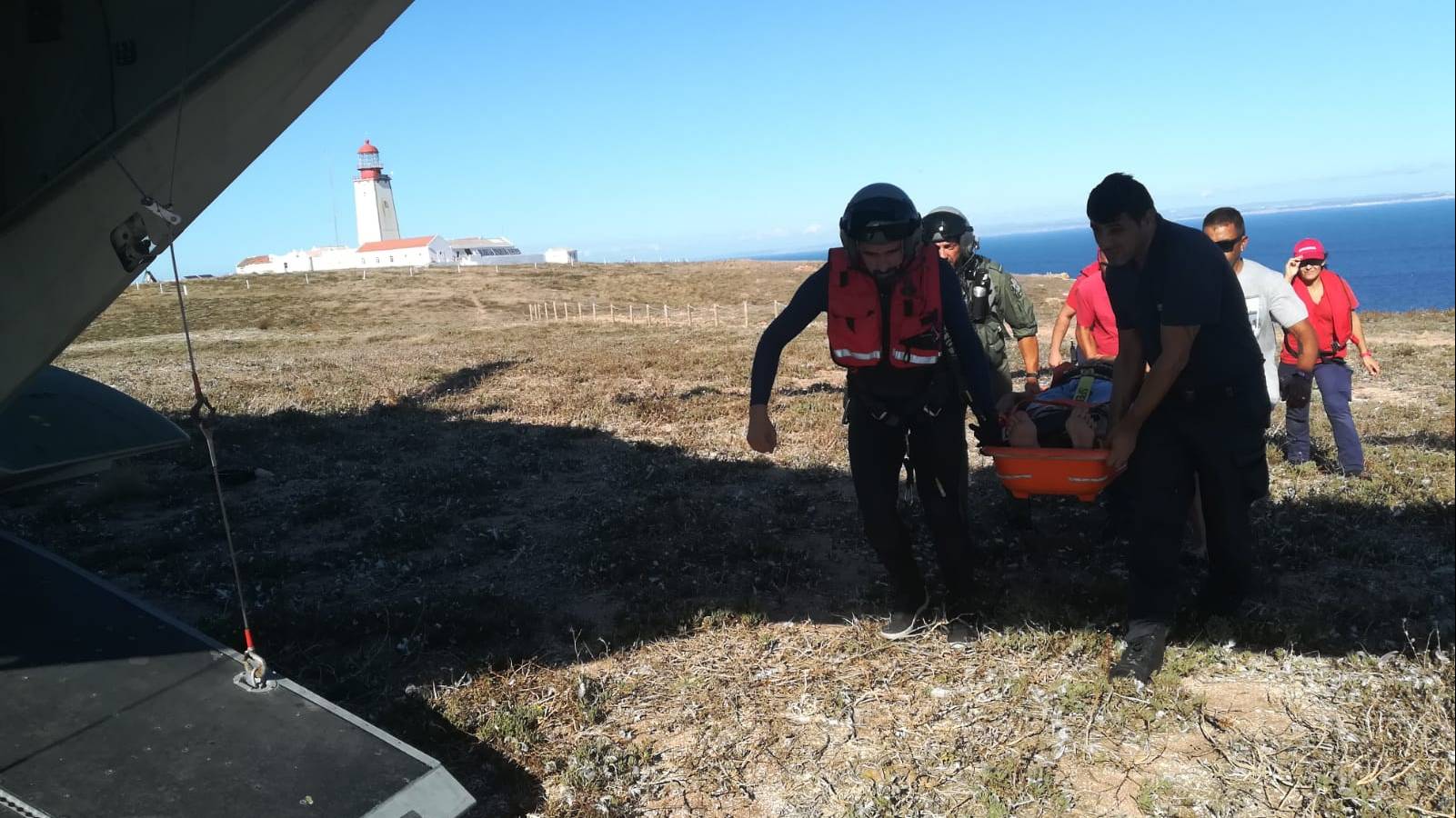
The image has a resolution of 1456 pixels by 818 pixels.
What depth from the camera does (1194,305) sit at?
4359mm

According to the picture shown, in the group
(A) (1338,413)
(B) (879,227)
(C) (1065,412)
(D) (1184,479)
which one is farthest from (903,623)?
(A) (1338,413)

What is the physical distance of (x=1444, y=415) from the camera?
38.4 feet

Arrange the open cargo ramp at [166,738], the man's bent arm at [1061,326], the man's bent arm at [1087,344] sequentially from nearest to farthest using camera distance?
the open cargo ramp at [166,738] → the man's bent arm at [1087,344] → the man's bent arm at [1061,326]

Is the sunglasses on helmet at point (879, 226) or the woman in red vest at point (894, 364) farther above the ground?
the sunglasses on helmet at point (879, 226)

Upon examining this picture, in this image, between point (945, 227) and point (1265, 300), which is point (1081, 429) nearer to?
point (945, 227)

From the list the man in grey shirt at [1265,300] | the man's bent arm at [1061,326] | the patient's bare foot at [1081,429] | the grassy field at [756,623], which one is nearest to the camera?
the grassy field at [756,623]

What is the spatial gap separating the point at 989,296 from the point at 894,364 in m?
2.57

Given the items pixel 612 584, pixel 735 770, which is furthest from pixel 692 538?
pixel 735 770

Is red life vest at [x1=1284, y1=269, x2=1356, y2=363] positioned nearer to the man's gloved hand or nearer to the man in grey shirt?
the man's gloved hand

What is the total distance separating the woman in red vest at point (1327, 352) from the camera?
8.40 m

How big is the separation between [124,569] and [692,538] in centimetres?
459

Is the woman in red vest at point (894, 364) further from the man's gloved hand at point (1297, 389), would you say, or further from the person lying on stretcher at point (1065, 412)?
the man's gloved hand at point (1297, 389)

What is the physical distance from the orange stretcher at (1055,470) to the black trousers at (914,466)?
0.30 meters

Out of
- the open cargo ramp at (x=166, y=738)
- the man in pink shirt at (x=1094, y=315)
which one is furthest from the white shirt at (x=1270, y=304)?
the open cargo ramp at (x=166, y=738)
